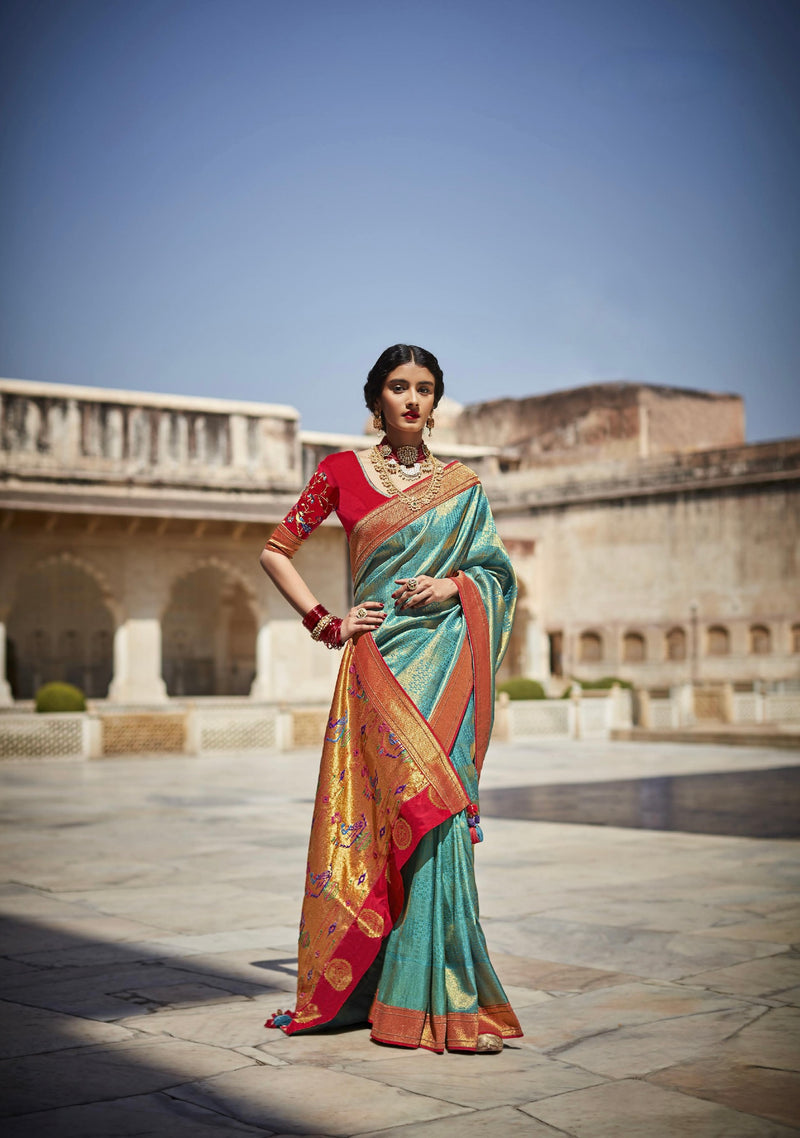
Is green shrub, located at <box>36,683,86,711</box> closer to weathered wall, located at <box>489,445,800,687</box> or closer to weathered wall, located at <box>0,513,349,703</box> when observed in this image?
weathered wall, located at <box>0,513,349,703</box>

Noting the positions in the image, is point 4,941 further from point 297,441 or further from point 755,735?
point 297,441

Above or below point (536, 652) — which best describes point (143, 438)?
above

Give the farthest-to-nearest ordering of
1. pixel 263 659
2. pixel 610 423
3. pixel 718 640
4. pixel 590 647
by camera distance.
→ pixel 610 423 → pixel 590 647 → pixel 718 640 → pixel 263 659

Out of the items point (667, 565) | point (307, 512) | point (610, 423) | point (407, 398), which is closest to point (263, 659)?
point (667, 565)

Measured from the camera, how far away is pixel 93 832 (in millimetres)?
6789

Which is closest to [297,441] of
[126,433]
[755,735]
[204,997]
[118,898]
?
[126,433]

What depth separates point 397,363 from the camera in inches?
116

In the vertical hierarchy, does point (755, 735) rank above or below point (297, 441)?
below

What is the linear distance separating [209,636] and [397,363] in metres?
24.6

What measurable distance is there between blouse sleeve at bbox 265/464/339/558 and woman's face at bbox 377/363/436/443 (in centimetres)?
21

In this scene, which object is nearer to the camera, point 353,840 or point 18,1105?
point 18,1105

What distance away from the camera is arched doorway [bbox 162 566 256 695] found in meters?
26.6

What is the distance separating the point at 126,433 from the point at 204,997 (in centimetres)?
2021

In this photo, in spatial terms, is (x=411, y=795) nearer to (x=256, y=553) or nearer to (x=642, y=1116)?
(x=642, y=1116)
